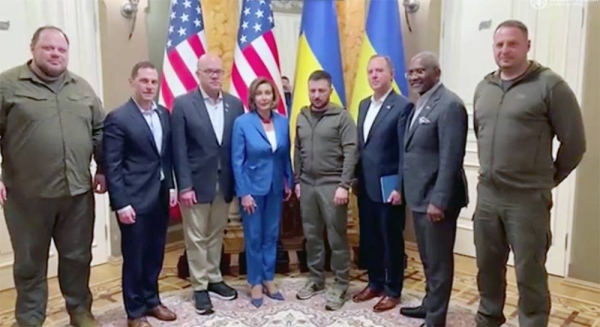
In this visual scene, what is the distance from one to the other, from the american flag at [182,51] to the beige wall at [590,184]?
7.94ft

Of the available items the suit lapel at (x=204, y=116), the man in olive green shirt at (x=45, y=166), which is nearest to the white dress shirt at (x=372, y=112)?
the suit lapel at (x=204, y=116)

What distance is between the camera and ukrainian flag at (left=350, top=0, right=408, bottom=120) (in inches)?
140

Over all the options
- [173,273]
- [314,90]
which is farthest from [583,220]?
[173,273]

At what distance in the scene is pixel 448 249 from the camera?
7.78 feet

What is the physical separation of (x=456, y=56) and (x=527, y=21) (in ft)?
1.75

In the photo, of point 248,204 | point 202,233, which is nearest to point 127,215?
point 202,233

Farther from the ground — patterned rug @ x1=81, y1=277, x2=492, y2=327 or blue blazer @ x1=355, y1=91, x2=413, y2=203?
blue blazer @ x1=355, y1=91, x2=413, y2=203

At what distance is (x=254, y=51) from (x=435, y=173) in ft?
5.32

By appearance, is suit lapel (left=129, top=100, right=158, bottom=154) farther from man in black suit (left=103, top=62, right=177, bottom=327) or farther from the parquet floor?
the parquet floor

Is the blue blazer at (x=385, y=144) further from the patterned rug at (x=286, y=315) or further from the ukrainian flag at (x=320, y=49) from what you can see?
the ukrainian flag at (x=320, y=49)

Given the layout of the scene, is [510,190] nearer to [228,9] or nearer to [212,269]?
[212,269]

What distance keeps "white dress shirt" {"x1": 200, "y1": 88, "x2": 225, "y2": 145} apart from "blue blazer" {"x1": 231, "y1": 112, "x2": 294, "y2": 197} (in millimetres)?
72

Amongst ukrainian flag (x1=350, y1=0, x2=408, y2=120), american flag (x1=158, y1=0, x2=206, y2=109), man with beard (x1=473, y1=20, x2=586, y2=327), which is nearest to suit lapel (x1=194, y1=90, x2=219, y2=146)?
american flag (x1=158, y1=0, x2=206, y2=109)

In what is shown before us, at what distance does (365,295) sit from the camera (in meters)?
2.90
